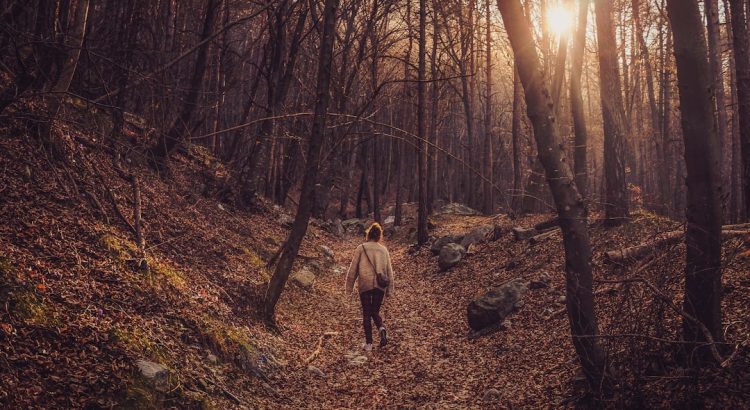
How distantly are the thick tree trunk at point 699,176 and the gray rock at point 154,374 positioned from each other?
4733 millimetres

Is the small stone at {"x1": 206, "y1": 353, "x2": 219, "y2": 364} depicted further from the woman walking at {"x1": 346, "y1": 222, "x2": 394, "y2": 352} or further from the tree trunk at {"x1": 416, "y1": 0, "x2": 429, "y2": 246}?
the tree trunk at {"x1": 416, "y1": 0, "x2": 429, "y2": 246}

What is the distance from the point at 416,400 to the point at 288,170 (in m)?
17.9

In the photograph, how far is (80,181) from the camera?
23.7ft

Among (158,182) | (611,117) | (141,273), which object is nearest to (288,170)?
(158,182)

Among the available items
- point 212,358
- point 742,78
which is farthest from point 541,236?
point 212,358

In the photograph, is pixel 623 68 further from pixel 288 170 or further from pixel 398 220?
pixel 288 170

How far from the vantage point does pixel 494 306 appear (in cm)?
815

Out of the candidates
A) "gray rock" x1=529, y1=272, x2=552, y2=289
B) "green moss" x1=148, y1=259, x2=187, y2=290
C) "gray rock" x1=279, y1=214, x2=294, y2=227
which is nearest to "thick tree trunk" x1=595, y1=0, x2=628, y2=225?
"gray rock" x1=529, y1=272, x2=552, y2=289

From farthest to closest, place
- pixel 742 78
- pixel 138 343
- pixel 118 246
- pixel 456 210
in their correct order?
pixel 456 210 < pixel 742 78 < pixel 118 246 < pixel 138 343

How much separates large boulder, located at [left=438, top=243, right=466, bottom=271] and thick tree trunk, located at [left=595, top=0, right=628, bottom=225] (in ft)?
13.2

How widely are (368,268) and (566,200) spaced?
154 inches

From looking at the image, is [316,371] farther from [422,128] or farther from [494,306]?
[422,128]

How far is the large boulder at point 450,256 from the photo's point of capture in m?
13.0

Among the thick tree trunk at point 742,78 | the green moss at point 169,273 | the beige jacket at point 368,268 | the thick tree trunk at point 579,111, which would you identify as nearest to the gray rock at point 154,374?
the green moss at point 169,273
